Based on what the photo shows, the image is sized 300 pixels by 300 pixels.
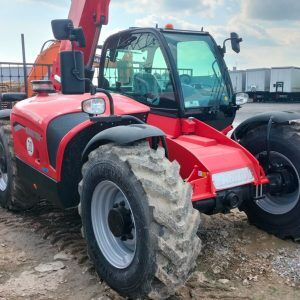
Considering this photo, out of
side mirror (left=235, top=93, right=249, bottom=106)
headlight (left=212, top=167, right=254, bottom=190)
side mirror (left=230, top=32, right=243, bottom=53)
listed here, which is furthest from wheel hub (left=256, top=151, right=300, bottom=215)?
side mirror (left=230, top=32, right=243, bottom=53)

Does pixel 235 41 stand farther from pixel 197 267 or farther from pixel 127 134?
pixel 197 267

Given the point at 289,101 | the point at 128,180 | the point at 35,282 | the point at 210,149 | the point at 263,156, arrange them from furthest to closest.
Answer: the point at 289,101 < the point at 263,156 < the point at 210,149 < the point at 35,282 < the point at 128,180

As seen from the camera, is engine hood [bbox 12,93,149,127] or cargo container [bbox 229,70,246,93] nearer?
engine hood [bbox 12,93,149,127]

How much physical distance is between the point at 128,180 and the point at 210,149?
128 centimetres

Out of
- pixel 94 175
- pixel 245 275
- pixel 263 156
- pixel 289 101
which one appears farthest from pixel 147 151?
pixel 289 101

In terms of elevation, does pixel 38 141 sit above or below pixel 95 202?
above

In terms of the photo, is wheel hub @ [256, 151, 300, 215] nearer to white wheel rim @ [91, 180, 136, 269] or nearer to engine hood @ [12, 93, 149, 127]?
engine hood @ [12, 93, 149, 127]

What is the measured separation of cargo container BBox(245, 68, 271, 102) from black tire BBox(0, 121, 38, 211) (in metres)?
28.3

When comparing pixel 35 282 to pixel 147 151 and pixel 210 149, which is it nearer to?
pixel 147 151

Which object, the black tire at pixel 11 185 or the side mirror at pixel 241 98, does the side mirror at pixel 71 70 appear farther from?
the side mirror at pixel 241 98

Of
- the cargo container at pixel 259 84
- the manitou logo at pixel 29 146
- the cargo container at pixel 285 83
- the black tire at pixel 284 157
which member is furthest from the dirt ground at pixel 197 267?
the cargo container at pixel 259 84

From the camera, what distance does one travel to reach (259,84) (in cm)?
3200

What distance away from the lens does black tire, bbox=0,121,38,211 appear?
16.2 feet

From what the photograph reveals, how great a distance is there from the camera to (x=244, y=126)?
474cm
